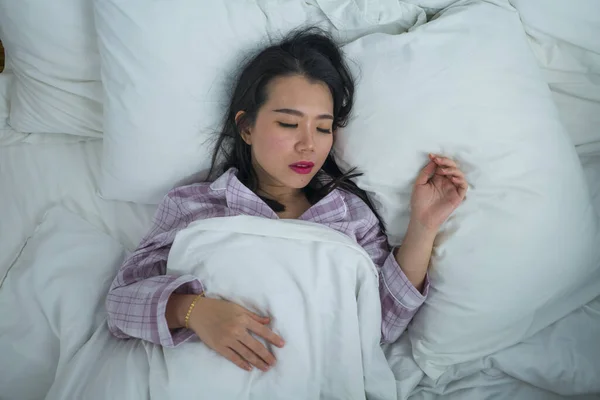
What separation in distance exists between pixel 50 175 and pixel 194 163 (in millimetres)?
486

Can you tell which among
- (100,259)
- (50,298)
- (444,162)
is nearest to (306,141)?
(444,162)

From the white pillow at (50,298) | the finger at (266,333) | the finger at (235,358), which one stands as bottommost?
the white pillow at (50,298)

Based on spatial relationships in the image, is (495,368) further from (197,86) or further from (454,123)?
(197,86)

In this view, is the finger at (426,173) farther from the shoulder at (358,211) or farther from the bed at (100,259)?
the bed at (100,259)

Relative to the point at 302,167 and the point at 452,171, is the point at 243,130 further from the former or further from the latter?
the point at 452,171

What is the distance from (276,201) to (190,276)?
1.14ft

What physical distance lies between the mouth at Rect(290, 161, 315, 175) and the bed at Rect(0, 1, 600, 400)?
0.44 meters

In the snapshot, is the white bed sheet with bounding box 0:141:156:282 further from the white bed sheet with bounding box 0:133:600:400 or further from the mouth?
the mouth

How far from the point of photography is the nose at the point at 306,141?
117cm

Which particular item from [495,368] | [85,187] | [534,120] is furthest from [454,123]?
[85,187]

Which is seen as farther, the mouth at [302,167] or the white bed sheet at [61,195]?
the white bed sheet at [61,195]

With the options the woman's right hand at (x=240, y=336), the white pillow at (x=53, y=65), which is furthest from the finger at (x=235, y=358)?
the white pillow at (x=53, y=65)

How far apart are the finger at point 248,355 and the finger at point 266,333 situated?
4 centimetres

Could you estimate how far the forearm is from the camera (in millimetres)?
1155
